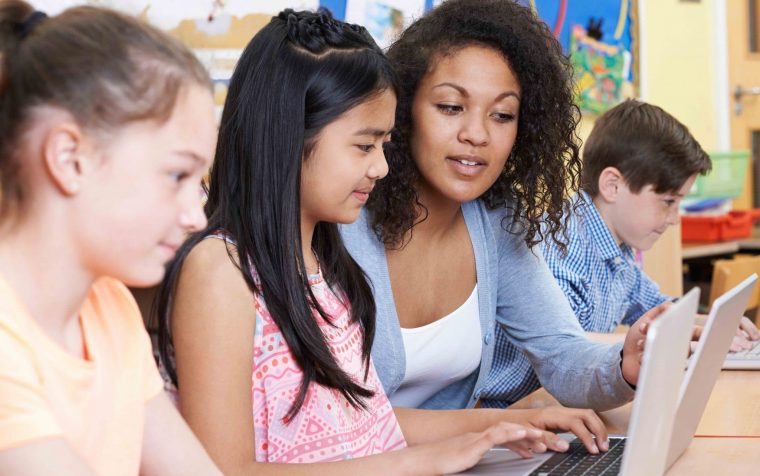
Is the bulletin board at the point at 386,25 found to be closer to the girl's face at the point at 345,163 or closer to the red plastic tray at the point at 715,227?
the girl's face at the point at 345,163

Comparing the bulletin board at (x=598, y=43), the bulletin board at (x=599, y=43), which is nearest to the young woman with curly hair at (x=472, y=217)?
the bulletin board at (x=598, y=43)

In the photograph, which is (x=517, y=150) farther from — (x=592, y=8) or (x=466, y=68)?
(x=592, y=8)

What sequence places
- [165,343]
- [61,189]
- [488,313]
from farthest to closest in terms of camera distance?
[488,313], [165,343], [61,189]

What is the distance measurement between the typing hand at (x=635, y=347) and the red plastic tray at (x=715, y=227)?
261 cm

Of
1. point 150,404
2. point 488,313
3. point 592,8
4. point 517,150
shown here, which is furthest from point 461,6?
point 592,8

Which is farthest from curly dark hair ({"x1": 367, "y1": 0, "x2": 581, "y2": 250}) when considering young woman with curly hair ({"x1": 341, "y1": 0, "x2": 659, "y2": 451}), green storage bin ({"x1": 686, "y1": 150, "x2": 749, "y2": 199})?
green storage bin ({"x1": 686, "y1": 150, "x2": 749, "y2": 199})

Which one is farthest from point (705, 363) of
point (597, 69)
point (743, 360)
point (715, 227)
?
point (715, 227)

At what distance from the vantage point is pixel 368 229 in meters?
1.61

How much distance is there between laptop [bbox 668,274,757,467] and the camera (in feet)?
3.60

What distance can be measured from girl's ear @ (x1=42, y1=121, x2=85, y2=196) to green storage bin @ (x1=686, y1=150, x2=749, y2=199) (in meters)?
3.69

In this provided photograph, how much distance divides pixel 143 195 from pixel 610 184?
5.67 ft

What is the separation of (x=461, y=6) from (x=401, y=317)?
51 centimetres

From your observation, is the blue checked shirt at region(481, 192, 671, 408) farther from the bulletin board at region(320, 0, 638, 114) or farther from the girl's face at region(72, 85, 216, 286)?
the girl's face at region(72, 85, 216, 286)

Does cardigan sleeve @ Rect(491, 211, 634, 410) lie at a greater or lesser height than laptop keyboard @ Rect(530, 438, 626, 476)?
greater
